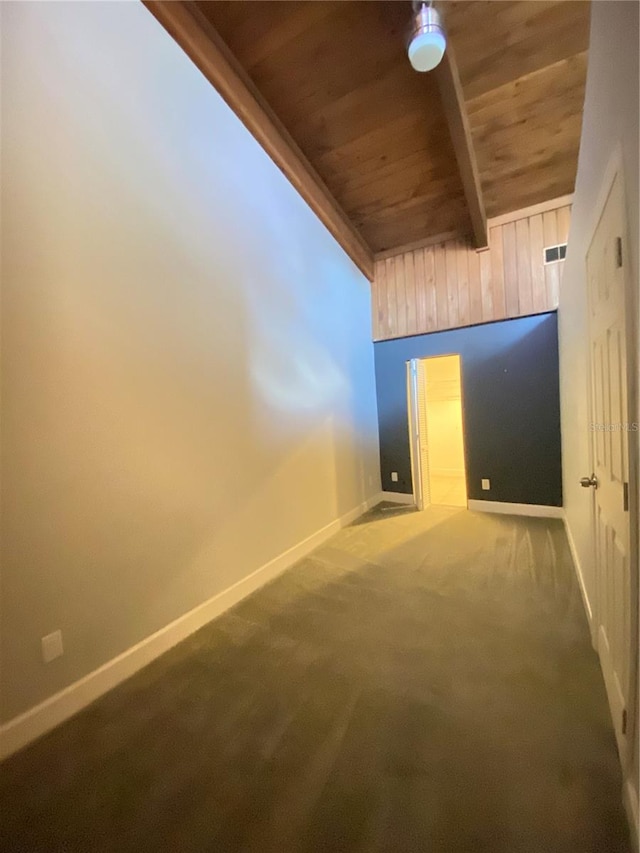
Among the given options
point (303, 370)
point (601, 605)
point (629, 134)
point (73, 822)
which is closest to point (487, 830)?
point (601, 605)

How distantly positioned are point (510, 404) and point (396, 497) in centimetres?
194

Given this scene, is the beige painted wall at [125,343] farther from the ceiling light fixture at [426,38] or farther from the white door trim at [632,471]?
the white door trim at [632,471]

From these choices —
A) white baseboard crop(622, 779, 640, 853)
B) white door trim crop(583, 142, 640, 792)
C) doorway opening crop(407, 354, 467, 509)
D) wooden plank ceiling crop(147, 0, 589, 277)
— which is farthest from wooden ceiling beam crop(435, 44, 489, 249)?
white baseboard crop(622, 779, 640, 853)

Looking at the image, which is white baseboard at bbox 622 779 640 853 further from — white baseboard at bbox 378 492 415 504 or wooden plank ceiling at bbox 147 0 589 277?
wooden plank ceiling at bbox 147 0 589 277

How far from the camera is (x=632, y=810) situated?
1102mm

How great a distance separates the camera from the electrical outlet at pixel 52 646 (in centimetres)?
162

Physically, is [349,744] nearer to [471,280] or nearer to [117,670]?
[117,670]

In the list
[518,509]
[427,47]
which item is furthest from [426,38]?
[518,509]

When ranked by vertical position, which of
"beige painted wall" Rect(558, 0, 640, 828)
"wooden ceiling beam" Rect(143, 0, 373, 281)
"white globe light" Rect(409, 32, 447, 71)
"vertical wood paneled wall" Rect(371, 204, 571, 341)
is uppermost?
"wooden ceiling beam" Rect(143, 0, 373, 281)

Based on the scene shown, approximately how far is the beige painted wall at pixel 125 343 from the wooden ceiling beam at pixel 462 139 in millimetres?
1508

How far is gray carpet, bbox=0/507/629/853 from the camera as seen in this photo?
1.16m

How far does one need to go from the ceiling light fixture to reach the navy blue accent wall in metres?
2.78

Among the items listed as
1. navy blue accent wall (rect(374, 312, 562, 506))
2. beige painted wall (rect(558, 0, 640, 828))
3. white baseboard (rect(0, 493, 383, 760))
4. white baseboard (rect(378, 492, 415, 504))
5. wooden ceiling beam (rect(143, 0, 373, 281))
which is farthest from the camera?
white baseboard (rect(378, 492, 415, 504))

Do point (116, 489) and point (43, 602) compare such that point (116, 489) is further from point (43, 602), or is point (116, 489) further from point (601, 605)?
point (601, 605)
